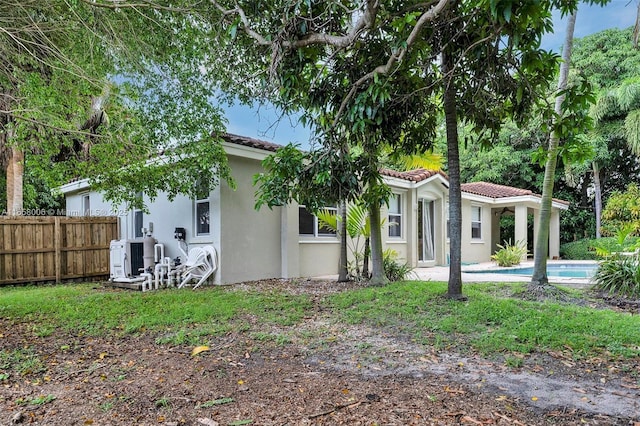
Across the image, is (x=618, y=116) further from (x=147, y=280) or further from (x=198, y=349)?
(x=198, y=349)

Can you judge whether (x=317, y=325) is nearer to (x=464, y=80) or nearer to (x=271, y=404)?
(x=271, y=404)

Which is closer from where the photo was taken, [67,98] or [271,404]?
[271,404]

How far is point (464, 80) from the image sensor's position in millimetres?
6551

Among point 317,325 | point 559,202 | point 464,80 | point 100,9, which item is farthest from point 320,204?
point 559,202

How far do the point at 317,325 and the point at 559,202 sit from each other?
60.4ft

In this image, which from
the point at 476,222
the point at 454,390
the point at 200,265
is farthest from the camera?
the point at 476,222

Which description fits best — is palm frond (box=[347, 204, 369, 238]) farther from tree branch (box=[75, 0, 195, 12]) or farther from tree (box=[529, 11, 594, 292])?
tree branch (box=[75, 0, 195, 12])

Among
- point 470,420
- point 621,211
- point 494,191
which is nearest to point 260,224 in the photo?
point 470,420

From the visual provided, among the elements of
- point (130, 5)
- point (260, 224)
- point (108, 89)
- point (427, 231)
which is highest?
point (130, 5)

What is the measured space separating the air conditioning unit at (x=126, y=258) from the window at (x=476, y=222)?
42.8 ft

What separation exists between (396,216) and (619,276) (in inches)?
271

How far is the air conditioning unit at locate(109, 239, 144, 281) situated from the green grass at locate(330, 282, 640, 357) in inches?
227

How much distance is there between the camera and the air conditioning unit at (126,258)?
10.4 meters

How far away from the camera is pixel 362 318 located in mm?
6102
